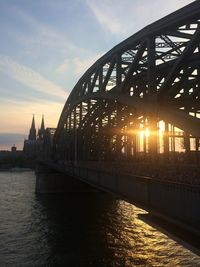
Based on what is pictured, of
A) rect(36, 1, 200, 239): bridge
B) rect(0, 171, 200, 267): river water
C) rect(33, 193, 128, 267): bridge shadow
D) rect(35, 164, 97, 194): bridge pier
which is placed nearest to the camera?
rect(36, 1, 200, 239): bridge

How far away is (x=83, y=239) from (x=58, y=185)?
45.9 metres

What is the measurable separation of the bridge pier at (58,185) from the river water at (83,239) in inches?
850

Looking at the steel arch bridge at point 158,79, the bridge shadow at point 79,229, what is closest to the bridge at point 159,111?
the steel arch bridge at point 158,79

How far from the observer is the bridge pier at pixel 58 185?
8170 cm

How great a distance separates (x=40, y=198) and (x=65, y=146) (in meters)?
22.3

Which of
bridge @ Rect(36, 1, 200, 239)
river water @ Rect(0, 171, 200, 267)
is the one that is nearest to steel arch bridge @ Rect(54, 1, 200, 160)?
bridge @ Rect(36, 1, 200, 239)

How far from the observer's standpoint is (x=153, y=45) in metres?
29.2

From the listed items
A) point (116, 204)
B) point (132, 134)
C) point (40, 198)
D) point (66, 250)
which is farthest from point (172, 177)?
point (40, 198)

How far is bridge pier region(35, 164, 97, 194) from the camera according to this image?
8170 centimetres

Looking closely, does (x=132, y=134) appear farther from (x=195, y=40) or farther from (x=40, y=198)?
(x=195, y=40)

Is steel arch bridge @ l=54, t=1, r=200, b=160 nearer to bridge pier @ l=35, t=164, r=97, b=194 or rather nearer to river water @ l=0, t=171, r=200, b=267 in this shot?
river water @ l=0, t=171, r=200, b=267

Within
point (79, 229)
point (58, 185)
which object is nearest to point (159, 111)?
point (79, 229)

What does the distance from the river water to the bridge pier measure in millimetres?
21600

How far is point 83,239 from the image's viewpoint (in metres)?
38.4
